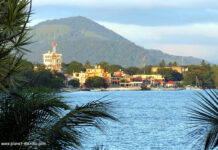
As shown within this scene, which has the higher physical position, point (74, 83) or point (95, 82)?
point (95, 82)

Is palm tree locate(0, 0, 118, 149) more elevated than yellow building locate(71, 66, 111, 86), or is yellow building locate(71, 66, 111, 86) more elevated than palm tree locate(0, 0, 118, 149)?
yellow building locate(71, 66, 111, 86)

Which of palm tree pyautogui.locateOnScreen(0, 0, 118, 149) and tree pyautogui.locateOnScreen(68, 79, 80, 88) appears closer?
palm tree pyautogui.locateOnScreen(0, 0, 118, 149)

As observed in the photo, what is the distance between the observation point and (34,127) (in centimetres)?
453

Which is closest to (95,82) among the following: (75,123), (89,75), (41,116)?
(89,75)

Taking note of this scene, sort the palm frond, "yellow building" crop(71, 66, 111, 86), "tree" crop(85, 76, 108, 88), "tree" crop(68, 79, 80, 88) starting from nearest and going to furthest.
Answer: the palm frond → "tree" crop(68, 79, 80, 88) → "tree" crop(85, 76, 108, 88) → "yellow building" crop(71, 66, 111, 86)

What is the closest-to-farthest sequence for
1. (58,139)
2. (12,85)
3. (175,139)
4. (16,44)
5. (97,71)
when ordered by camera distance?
(58,139) < (12,85) < (16,44) < (175,139) < (97,71)

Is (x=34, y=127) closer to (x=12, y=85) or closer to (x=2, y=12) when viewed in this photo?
(x=12, y=85)

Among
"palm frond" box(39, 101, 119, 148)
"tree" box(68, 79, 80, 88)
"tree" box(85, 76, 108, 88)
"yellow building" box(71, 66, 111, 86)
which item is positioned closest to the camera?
"palm frond" box(39, 101, 119, 148)

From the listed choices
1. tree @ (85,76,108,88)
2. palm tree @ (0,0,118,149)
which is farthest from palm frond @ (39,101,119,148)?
tree @ (85,76,108,88)

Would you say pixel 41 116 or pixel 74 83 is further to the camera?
pixel 74 83

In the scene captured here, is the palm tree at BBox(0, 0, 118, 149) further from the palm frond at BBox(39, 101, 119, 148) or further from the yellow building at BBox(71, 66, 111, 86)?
the yellow building at BBox(71, 66, 111, 86)

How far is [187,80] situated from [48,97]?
188964 mm

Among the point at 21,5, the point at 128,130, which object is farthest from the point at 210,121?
the point at 128,130

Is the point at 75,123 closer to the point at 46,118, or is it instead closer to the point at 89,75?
the point at 46,118
